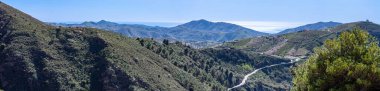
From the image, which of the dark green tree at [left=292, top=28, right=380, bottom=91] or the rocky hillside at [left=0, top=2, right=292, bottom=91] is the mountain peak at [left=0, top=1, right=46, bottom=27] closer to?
the rocky hillside at [left=0, top=2, right=292, bottom=91]

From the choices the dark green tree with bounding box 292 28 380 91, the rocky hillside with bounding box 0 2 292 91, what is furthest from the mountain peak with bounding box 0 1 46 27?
the dark green tree with bounding box 292 28 380 91

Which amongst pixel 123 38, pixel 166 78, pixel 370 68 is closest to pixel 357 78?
pixel 370 68

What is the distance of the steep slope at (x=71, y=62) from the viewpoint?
11394cm

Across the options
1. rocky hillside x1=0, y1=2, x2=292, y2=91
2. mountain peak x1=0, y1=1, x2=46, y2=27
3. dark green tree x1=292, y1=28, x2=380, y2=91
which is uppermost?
dark green tree x1=292, y1=28, x2=380, y2=91

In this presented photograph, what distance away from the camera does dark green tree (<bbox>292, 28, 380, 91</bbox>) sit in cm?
2331

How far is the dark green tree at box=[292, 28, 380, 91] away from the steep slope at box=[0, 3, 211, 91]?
91.9 m

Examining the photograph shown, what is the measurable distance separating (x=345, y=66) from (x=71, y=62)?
347ft

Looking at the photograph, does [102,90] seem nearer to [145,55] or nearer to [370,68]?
[145,55]

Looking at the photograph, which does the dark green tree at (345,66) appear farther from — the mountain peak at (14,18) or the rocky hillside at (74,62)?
the mountain peak at (14,18)

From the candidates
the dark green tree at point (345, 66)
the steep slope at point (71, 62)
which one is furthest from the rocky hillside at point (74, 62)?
the dark green tree at point (345, 66)

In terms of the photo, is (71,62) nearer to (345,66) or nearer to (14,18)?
(14,18)

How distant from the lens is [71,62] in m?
122

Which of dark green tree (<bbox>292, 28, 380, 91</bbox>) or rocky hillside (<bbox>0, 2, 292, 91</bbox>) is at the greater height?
dark green tree (<bbox>292, 28, 380, 91</bbox>)

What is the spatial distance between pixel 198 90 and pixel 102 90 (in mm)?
32806
